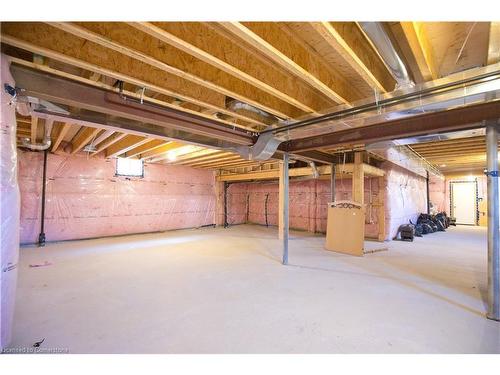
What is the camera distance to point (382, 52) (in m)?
1.38

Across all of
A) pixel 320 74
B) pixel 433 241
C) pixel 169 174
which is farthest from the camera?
pixel 169 174

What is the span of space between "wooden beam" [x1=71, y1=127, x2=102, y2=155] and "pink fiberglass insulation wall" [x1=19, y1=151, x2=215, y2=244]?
2.39ft

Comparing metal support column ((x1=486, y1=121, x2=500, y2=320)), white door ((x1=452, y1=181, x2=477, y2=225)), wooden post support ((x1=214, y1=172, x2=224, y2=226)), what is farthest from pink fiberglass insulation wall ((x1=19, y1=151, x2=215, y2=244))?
white door ((x1=452, y1=181, x2=477, y2=225))

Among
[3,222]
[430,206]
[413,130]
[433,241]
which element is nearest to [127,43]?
[3,222]

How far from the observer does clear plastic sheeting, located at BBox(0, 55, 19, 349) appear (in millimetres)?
1314

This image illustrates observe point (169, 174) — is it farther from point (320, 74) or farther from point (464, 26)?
point (464, 26)

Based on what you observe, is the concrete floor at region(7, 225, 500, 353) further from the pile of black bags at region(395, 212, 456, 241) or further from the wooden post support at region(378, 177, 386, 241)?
the pile of black bags at region(395, 212, 456, 241)

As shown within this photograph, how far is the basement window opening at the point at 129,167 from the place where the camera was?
19.8 ft

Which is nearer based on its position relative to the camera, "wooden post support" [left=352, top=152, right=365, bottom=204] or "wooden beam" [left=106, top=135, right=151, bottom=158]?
"wooden beam" [left=106, top=135, right=151, bottom=158]

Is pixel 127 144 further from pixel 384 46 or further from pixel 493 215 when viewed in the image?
pixel 493 215

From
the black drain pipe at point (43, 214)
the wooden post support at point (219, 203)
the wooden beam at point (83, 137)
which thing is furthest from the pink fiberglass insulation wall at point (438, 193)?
the black drain pipe at point (43, 214)

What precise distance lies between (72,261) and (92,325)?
236cm

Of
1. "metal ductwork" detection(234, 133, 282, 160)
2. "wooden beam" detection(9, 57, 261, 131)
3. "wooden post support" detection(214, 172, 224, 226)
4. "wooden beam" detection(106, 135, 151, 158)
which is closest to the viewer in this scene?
"wooden beam" detection(9, 57, 261, 131)

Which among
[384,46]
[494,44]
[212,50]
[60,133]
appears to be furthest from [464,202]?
[60,133]
